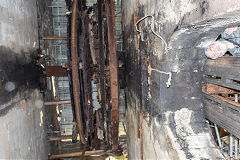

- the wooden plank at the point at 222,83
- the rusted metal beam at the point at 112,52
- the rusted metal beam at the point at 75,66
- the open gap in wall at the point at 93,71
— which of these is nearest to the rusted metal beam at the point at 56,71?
the open gap in wall at the point at 93,71

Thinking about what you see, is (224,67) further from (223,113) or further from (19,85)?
(19,85)

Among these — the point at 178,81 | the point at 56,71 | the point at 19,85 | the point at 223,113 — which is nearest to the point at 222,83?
the point at 223,113

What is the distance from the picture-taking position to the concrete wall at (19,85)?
296 centimetres

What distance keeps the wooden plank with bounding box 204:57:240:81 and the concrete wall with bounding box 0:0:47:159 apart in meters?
2.80

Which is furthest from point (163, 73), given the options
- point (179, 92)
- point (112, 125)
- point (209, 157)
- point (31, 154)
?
point (31, 154)

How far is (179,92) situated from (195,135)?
50 centimetres

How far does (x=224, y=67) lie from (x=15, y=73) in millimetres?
3267

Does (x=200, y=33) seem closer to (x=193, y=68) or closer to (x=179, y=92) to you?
(x=193, y=68)

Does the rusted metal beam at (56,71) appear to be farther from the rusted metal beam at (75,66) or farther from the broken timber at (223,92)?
the broken timber at (223,92)

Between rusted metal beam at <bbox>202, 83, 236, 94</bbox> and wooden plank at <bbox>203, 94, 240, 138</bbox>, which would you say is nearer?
wooden plank at <bbox>203, 94, 240, 138</bbox>

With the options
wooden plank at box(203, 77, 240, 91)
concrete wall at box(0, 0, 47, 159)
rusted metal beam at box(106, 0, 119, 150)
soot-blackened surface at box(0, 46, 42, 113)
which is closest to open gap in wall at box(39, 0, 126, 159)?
rusted metal beam at box(106, 0, 119, 150)

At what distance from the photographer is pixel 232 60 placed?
1.68m

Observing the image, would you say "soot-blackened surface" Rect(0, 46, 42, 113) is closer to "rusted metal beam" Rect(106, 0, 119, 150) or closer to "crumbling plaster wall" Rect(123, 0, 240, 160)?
"rusted metal beam" Rect(106, 0, 119, 150)

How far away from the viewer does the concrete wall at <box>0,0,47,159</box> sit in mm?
2963
